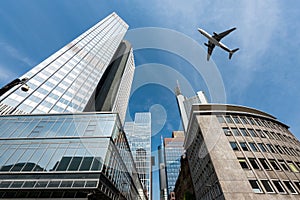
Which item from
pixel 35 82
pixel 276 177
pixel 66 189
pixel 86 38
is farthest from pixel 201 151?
pixel 86 38

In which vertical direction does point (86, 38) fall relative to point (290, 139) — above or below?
above

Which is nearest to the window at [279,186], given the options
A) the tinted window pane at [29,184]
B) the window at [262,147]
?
the window at [262,147]

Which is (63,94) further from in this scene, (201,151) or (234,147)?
(234,147)

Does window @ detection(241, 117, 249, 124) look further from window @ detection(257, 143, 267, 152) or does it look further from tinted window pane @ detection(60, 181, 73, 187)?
tinted window pane @ detection(60, 181, 73, 187)

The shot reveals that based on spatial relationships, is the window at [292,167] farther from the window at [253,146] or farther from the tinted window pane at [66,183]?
the tinted window pane at [66,183]

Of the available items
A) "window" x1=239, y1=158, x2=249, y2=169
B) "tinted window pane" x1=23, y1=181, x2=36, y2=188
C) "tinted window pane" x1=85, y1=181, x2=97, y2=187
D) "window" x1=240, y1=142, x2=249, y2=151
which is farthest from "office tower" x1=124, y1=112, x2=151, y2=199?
"tinted window pane" x1=85, y1=181, x2=97, y2=187

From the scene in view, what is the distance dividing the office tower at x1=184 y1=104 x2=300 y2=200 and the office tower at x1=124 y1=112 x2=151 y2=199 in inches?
3319

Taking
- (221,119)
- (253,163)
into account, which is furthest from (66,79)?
(253,163)

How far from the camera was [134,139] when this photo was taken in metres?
127

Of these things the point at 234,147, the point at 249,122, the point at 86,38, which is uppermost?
the point at 86,38

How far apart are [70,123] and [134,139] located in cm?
Result: 11013

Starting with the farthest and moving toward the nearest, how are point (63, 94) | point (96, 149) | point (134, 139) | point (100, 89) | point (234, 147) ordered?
point (134, 139)
point (100, 89)
point (63, 94)
point (234, 147)
point (96, 149)

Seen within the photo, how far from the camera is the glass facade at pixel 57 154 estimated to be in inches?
574

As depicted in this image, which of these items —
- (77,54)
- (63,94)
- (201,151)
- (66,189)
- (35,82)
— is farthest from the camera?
(77,54)
